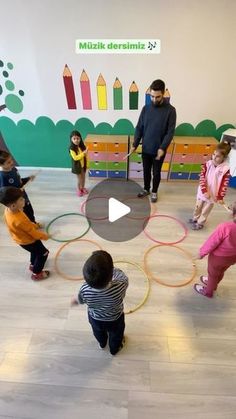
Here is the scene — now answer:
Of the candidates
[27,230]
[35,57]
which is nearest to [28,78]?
[35,57]

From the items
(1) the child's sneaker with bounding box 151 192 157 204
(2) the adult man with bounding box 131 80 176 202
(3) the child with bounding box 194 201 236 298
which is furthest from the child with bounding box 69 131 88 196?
(3) the child with bounding box 194 201 236 298

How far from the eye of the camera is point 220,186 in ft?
7.82

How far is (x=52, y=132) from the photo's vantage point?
3791 millimetres

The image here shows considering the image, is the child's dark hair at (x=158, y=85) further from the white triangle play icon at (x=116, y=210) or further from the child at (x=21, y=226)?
the child at (x=21, y=226)

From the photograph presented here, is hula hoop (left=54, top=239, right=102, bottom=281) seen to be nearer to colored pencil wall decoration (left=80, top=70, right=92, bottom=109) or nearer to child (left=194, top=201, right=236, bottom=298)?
child (left=194, top=201, right=236, bottom=298)

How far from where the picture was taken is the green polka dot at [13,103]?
3.55 meters

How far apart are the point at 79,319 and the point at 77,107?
2.93m

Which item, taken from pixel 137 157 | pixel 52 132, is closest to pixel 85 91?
pixel 52 132

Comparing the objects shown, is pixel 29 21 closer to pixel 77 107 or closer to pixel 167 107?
pixel 77 107

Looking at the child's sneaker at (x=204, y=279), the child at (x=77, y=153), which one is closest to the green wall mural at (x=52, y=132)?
the child at (x=77, y=153)

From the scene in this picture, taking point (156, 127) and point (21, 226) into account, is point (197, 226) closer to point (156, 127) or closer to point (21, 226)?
point (156, 127)
